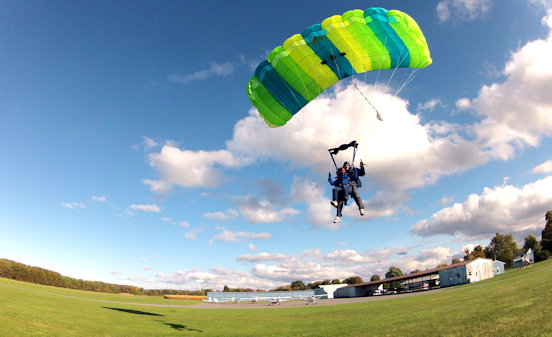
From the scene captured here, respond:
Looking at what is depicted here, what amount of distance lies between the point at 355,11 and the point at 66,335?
14.9 meters

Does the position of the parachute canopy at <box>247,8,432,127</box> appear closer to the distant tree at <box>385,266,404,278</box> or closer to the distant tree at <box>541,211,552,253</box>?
the distant tree at <box>541,211,552,253</box>

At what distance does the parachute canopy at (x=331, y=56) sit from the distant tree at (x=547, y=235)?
74.8 m

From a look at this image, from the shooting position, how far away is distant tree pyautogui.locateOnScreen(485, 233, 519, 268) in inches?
3164

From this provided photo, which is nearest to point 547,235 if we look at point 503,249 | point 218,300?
point 503,249

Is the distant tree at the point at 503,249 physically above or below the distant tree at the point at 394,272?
above

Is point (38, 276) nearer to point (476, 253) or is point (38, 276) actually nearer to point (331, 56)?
point (331, 56)

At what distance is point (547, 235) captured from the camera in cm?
6412

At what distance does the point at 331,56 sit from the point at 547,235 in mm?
78421

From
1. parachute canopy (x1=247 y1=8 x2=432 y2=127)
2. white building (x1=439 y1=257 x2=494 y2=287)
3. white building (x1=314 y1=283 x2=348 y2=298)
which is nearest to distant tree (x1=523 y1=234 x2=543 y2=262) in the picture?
white building (x1=439 y1=257 x2=494 y2=287)

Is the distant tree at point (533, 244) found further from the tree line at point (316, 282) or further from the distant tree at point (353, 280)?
the distant tree at point (353, 280)

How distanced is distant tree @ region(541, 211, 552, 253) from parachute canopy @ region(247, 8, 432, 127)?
246 feet

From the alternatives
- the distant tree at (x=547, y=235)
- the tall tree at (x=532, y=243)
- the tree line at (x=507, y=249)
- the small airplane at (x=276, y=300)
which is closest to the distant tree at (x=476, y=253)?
the tree line at (x=507, y=249)

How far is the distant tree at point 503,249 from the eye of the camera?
80375mm

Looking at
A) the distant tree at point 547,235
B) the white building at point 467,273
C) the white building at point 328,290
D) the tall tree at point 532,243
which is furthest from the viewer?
the tall tree at point 532,243
